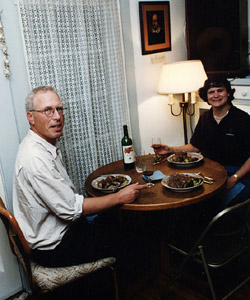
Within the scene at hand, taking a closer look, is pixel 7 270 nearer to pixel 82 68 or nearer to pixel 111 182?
pixel 111 182

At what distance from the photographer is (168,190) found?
1.93 meters

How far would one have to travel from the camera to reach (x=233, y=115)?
247 centimetres

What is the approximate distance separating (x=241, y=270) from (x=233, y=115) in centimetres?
111

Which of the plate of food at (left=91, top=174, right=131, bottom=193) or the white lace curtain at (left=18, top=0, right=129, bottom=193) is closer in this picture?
the plate of food at (left=91, top=174, right=131, bottom=193)

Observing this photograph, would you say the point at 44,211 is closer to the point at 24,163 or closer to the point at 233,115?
the point at 24,163

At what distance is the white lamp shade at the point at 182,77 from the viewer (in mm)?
2955

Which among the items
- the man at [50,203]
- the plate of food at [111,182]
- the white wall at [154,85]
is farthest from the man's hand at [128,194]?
the white wall at [154,85]

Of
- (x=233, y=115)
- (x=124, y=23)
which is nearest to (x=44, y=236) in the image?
(x=233, y=115)

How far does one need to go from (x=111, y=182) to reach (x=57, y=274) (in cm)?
60

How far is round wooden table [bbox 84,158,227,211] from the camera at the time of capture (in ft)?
5.80

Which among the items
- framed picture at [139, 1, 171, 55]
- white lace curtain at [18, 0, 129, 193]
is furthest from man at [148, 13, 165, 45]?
white lace curtain at [18, 0, 129, 193]

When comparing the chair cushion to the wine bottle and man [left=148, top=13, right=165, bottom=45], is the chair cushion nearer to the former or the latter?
the wine bottle

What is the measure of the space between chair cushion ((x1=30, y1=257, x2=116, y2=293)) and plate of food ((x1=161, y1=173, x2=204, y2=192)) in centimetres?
58

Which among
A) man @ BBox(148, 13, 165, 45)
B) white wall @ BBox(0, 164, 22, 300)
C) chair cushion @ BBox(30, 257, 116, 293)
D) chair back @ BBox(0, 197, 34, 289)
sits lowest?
white wall @ BBox(0, 164, 22, 300)
